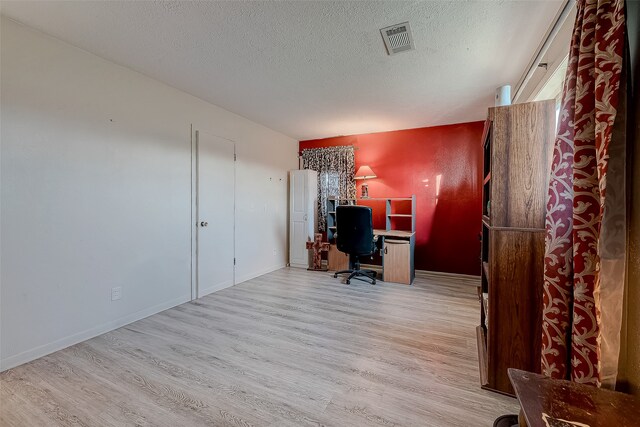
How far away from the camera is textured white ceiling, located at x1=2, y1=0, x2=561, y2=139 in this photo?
178 cm

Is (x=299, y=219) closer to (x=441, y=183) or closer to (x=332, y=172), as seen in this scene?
(x=332, y=172)

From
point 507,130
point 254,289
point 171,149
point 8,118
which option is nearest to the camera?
point 507,130

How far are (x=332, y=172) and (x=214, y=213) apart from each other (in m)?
2.37

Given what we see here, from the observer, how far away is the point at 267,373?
6.02 feet

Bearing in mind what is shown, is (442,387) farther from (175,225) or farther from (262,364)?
(175,225)

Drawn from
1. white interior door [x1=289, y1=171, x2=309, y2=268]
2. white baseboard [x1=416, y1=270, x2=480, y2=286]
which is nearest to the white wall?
white interior door [x1=289, y1=171, x2=309, y2=268]

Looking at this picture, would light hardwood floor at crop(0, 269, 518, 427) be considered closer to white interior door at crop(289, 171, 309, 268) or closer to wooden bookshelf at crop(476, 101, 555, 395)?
wooden bookshelf at crop(476, 101, 555, 395)

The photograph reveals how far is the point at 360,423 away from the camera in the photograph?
1.42 metres

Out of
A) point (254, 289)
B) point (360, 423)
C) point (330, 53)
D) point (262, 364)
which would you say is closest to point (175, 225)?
point (254, 289)

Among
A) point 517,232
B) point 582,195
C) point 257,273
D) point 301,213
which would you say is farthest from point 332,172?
point 582,195

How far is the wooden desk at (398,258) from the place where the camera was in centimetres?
389

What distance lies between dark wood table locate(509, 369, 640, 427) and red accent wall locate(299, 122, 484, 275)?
368cm

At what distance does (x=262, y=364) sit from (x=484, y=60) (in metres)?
3.10

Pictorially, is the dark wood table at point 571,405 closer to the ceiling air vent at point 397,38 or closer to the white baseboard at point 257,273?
the ceiling air vent at point 397,38
